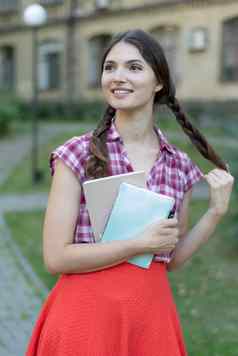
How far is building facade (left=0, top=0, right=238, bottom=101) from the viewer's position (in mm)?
20578

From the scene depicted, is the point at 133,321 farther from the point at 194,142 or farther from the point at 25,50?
the point at 25,50

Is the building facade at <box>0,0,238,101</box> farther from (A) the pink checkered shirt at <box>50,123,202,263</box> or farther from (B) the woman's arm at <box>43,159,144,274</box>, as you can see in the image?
(B) the woman's arm at <box>43,159,144,274</box>

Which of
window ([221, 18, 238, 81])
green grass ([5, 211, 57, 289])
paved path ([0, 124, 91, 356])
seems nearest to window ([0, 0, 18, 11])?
window ([221, 18, 238, 81])

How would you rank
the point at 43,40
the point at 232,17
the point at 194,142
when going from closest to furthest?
the point at 194,142 → the point at 232,17 → the point at 43,40

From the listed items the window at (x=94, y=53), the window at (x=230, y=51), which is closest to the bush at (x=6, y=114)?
the window at (x=94, y=53)

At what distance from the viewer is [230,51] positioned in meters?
20.6

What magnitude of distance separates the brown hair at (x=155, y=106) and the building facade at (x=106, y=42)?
1709 cm

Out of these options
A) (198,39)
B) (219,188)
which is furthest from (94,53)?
(219,188)

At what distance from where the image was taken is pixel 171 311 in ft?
6.81

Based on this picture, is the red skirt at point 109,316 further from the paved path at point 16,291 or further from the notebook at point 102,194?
the paved path at point 16,291

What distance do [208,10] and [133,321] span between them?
1971 cm

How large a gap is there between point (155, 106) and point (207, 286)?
165 inches

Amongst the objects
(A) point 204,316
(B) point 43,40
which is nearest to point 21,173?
(A) point 204,316

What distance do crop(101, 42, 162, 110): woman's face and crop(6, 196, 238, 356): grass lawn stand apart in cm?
280
